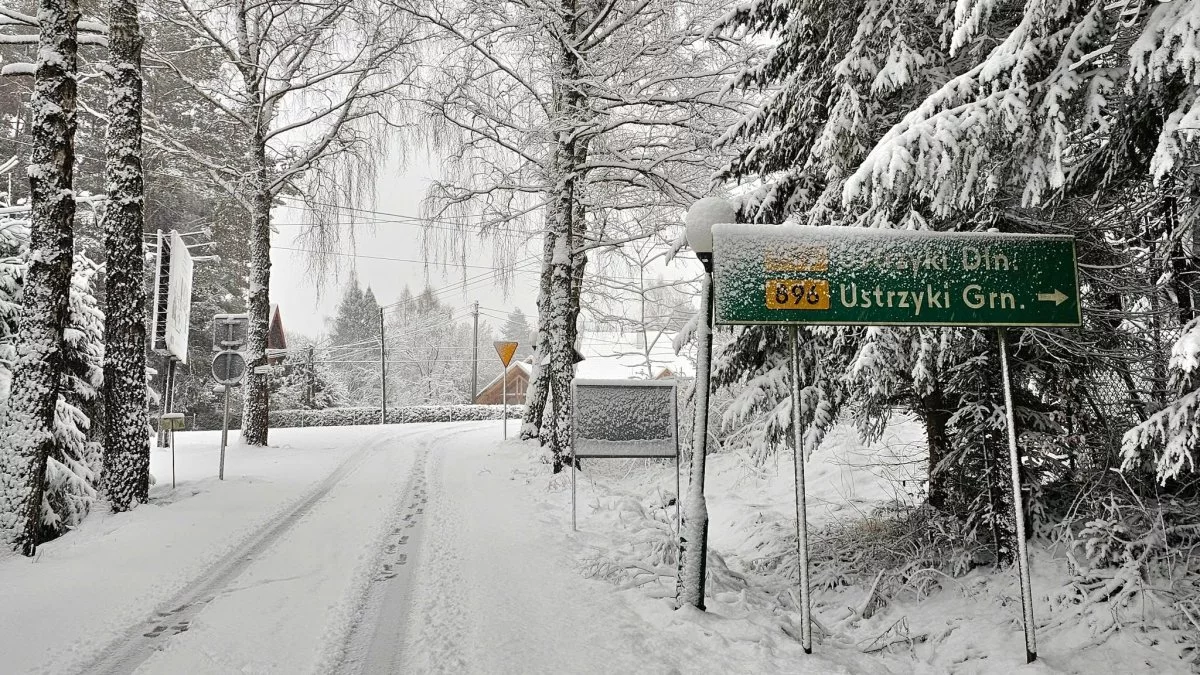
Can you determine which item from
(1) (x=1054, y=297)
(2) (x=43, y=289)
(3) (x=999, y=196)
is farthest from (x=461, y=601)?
(2) (x=43, y=289)

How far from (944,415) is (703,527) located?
8.93 feet

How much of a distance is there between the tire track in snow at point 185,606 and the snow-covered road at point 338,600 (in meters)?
0.02

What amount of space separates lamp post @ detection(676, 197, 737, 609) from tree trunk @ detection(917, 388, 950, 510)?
87.9 inches

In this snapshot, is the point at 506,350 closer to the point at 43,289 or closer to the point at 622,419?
the point at 622,419

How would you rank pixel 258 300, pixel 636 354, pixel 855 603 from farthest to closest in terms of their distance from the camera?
pixel 636 354, pixel 258 300, pixel 855 603

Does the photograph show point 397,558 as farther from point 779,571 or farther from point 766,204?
point 766,204

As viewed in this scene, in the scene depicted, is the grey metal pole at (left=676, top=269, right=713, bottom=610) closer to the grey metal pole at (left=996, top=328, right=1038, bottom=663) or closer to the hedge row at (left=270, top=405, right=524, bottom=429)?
the grey metal pole at (left=996, top=328, right=1038, bottom=663)

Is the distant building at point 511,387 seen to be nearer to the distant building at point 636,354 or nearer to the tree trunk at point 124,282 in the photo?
the distant building at point 636,354

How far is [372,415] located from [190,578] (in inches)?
1235

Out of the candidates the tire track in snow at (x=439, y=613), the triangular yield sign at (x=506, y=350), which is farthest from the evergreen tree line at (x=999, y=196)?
the triangular yield sign at (x=506, y=350)

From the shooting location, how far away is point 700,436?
470 cm

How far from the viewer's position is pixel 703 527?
4691 mm

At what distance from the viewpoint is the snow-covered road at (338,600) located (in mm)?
3830

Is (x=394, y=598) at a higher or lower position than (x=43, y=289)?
lower
